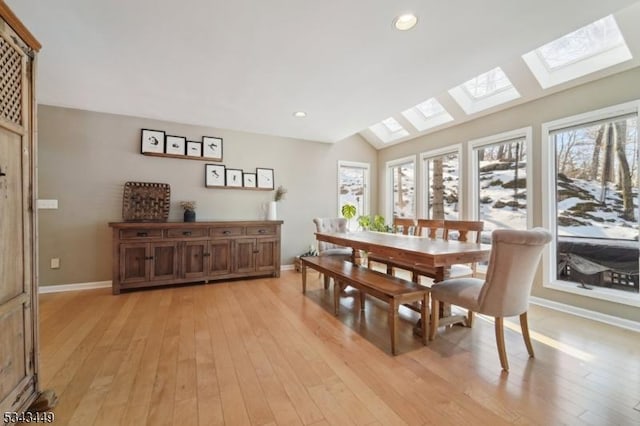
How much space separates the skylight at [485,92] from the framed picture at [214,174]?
3690 millimetres

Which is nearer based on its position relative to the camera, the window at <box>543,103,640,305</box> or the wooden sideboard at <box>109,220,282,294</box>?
the window at <box>543,103,640,305</box>

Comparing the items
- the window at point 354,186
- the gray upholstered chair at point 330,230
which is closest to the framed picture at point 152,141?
the gray upholstered chair at point 330,230

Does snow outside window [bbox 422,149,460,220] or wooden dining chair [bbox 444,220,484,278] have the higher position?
snow outside window [bbox 422,149,460,220]

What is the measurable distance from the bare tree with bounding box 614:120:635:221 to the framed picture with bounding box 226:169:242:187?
4.76 meters

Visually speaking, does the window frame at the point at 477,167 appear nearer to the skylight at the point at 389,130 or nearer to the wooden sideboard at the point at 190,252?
the skylight at the point at 389,130

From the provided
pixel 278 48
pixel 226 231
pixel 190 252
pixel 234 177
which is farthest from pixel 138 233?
pixel 278 48

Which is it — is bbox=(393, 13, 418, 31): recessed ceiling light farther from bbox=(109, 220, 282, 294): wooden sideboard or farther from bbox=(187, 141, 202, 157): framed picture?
bbox=(187, 141, 202, 157): framed picture

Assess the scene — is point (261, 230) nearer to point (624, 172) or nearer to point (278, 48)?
point (278, 48)

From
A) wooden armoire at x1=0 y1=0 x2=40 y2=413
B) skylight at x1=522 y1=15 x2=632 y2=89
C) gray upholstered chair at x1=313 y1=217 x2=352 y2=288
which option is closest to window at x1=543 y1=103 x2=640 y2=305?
skylight at x1=522 y1=15 x2=632 y2=89

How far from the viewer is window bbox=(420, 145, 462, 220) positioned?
431cm

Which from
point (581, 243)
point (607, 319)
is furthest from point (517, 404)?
point (581, 243)

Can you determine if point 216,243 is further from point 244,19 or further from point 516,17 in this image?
point 516,17

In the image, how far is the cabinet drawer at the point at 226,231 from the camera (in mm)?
3956

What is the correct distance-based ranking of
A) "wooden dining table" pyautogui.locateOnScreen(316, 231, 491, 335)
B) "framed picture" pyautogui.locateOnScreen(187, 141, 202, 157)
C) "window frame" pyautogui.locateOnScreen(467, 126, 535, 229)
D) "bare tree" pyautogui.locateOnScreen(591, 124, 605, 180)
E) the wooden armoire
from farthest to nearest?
"framed picture" pyautogui.locateOnScreen(187, 141, 202, 157) < "window frame" pyautogui.locateOnScreen(467, 126, 535, 229) < "bare tree" pyautogui.locateOnScreen(591, 124, 605, 180) < "wooden dining table" pyautogui.locateOnScreen(316, 231, 491, 335) < the wooden armoire
